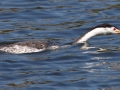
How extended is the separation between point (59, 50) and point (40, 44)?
20.0 inches

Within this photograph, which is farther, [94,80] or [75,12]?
[75,12]

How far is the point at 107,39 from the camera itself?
1781 centimetres

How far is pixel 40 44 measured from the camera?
54.7 feet

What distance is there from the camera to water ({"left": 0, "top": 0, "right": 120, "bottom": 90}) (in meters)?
13.7

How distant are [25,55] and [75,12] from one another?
4.45 m

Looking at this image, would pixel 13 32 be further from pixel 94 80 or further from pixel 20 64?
pixel 94 80

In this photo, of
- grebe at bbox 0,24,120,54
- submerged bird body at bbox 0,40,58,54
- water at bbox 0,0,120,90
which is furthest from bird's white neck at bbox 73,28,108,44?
submerged bird body at bbox 0,40,58,54

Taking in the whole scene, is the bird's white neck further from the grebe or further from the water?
the water

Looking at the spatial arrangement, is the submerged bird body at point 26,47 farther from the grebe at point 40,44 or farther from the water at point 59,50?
the water at point 59,50

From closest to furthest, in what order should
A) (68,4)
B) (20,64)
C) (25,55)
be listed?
1. (20,64)
2. (25,55)
3. (68,4)

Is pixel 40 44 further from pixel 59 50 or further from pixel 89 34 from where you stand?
pixel 89 34

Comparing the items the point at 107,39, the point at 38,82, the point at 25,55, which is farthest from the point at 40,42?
the point at 38,82

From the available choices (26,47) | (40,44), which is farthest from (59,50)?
(26,47)

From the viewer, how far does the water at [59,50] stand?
1375 cm
